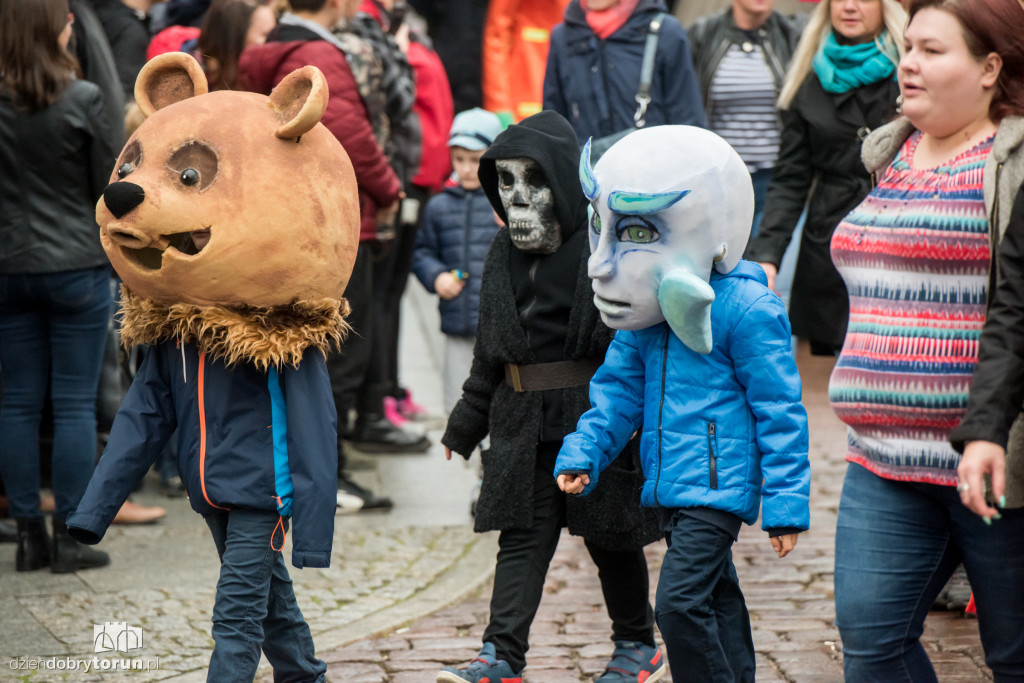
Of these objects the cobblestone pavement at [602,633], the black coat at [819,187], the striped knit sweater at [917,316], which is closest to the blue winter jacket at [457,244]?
the cobblestone pavement at [602,633]

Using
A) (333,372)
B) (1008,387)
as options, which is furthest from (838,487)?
(1008,387)

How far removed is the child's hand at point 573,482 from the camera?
3783 millimetres

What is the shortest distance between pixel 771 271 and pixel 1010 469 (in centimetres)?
255

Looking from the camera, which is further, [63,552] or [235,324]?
[63,552]

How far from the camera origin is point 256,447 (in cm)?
388

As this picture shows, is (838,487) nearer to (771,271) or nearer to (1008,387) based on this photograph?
(771,271)

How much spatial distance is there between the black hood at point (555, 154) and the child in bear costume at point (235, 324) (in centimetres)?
59

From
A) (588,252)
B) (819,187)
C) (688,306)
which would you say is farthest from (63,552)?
(819,187)

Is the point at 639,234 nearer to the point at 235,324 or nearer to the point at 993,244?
the point at 993,244

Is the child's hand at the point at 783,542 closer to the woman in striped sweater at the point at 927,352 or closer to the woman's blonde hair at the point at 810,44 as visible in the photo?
the woman in striped sweater at the point at 927,352

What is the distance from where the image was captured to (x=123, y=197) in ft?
12.2

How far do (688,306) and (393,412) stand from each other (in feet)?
17.4

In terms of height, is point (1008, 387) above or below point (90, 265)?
above

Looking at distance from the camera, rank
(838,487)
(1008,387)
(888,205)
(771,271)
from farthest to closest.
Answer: (838,487) → (771,271) → (888,205) → (1008,387)
